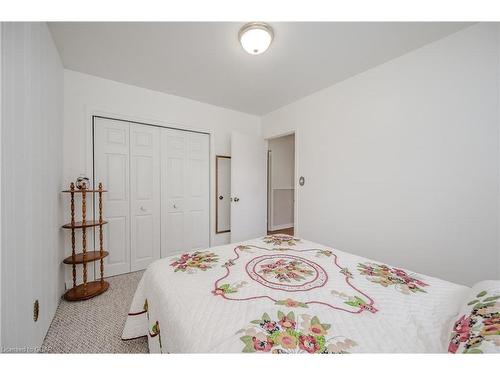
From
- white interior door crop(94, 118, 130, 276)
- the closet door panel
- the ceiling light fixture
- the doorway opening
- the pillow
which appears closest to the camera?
the pillow

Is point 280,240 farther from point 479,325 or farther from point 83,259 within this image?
point 83,259

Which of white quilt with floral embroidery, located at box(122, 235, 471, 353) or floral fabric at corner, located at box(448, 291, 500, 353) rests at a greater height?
floral fabric at corner, located at box(448, 291, 500, 353)

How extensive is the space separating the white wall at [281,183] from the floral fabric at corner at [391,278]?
3.67 metres

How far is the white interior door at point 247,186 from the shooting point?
128 inches

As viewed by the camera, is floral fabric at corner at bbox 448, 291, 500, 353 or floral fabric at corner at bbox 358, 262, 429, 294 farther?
floral fabric at corner at bbox 358, 262, 429, 294

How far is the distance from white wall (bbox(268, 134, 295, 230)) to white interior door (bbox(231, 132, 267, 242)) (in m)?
1.35

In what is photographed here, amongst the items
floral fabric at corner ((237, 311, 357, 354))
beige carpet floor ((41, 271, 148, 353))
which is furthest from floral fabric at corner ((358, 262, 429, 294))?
beige carpet floor ((41, 271, 148, 353))

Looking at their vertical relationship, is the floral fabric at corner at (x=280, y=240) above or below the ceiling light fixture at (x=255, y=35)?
below

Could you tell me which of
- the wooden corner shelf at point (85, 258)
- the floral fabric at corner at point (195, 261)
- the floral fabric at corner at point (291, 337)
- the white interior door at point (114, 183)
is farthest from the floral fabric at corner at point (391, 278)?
the white interior door at point (114, 183)

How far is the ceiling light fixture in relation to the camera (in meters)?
1.54

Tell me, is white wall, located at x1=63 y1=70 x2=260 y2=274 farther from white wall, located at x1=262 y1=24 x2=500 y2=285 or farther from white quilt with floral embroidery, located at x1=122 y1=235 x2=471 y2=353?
white quilt with floral embroidery, located at x1=122 y1=235 x2=471 y2=353

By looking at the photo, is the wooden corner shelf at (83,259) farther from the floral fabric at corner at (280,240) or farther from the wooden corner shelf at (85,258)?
the floral fabric at corner at (280,240)

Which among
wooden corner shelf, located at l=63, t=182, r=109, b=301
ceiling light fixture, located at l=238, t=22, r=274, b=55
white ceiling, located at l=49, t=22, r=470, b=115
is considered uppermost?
white ceiling, located at l=49, t=22, r=470, b=115
